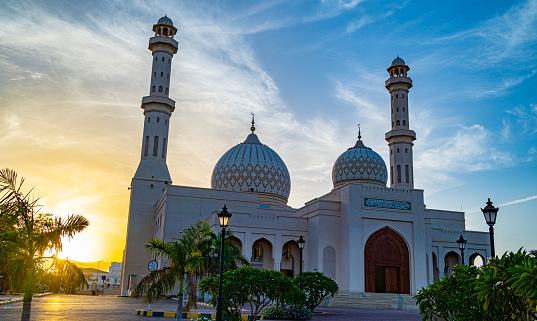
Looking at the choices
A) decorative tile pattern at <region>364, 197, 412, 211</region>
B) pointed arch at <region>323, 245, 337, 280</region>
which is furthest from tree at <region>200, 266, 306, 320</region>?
decorative tile pattern at <region>364, 197, 412, 211</region>

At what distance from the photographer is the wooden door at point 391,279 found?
28625 mm

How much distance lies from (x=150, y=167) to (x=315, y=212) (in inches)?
477

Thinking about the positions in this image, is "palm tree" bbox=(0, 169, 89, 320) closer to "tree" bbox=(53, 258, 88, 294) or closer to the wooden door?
"tree" bbox=(53, 258, 88, 294)

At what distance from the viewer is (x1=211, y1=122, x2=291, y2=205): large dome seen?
35.7m

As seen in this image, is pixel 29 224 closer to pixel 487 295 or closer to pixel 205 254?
pixel 487 295

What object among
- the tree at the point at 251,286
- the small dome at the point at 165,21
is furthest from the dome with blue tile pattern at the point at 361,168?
the tree at the point at 251,286

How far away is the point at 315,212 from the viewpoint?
29453 mm

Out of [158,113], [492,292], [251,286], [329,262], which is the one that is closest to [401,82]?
[329,262]

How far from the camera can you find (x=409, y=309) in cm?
2403

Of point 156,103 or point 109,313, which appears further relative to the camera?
point 156,103

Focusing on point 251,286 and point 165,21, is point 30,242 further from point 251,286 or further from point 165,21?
point 165,21

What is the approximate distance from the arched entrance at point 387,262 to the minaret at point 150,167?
14362 mm

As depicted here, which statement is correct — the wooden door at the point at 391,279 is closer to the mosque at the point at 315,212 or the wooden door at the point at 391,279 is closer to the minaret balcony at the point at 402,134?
the mosque at the point at 315,212

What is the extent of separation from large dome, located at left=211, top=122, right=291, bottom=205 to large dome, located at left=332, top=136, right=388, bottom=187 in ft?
13.9
